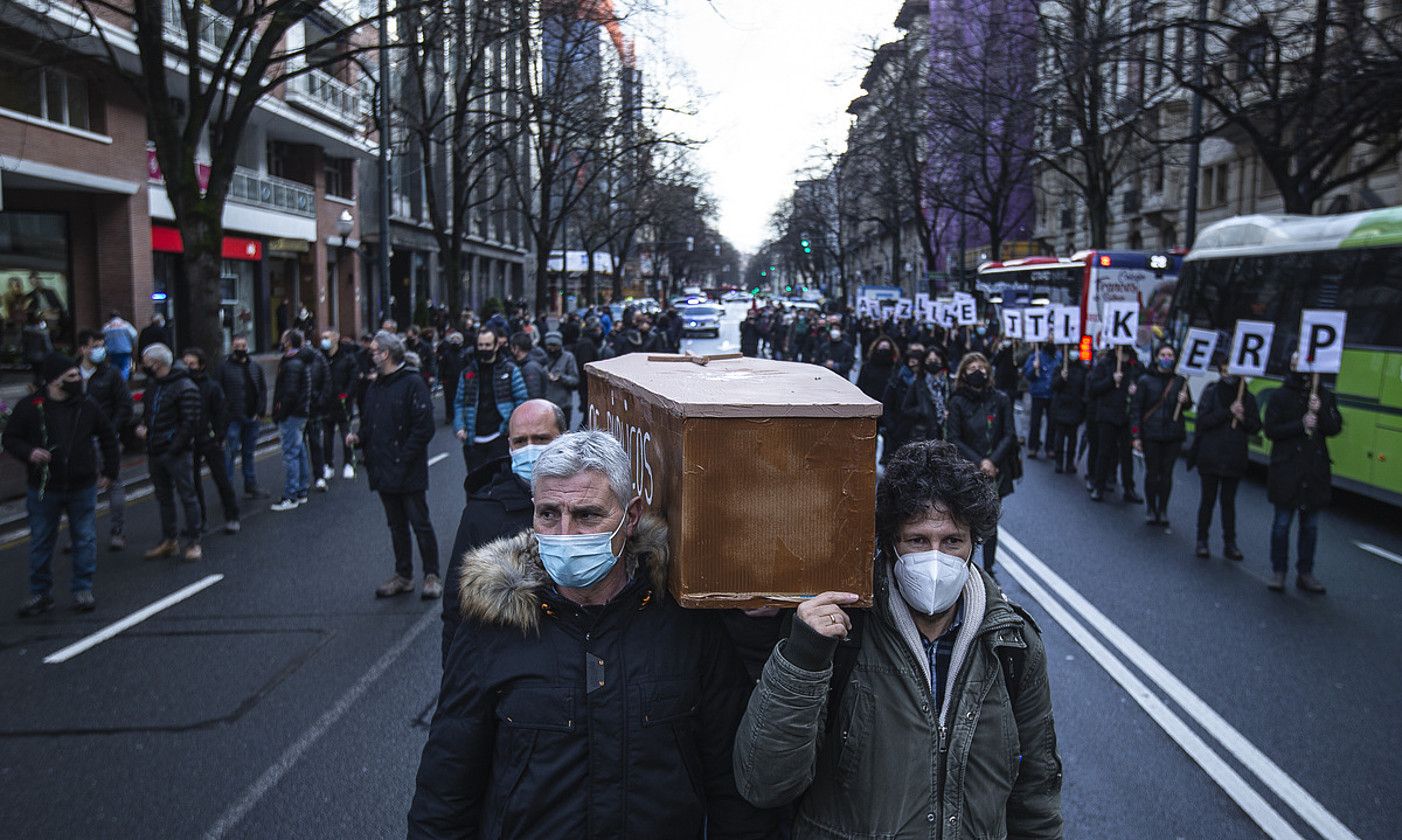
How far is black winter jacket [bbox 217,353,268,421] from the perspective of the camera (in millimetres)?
11734

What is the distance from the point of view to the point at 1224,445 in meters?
10.0

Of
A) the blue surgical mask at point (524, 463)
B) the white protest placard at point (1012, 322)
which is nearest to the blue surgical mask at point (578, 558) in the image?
the blue surgical mask at point (524, 463)

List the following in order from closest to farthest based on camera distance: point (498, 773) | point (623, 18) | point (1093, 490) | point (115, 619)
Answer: point (498, 773) < point (115, 619) < point (1093, 490) < point (623, 18)

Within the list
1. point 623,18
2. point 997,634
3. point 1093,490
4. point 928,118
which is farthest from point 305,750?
point 928,118

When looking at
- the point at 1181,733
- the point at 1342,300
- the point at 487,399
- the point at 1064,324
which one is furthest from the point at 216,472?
the point at 1342,300

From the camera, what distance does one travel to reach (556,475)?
273cm

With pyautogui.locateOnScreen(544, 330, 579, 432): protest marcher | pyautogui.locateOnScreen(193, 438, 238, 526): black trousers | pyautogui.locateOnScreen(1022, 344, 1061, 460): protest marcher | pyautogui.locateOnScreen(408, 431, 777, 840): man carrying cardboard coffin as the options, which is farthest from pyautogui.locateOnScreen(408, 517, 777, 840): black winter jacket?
pyautogui.locateOnScreen(1022, 344, 1061, 460): protest marcher

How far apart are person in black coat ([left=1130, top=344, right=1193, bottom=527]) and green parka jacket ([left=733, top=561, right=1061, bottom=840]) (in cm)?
976

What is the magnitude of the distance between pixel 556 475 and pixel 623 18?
1491 centimetres

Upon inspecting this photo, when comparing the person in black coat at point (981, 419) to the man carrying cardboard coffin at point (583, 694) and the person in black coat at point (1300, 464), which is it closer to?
the person in black coat at point (1300, 464)

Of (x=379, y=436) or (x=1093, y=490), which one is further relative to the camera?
(x=1093, y=490)

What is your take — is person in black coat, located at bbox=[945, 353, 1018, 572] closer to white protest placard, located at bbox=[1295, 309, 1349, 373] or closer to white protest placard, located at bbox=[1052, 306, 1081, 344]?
white protest placard, located at bbox=[1295, 309, 1349, 373]

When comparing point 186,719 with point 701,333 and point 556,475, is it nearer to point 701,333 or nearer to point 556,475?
point 556,475

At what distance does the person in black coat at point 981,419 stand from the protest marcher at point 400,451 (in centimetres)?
395
